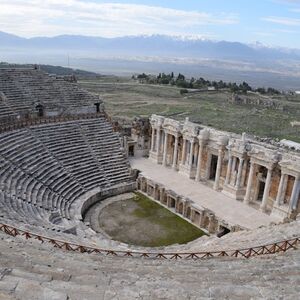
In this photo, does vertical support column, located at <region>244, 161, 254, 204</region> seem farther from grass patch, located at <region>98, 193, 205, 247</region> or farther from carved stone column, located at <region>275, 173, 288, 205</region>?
grass patch, located at <region>98, 193, 205, 247</region>

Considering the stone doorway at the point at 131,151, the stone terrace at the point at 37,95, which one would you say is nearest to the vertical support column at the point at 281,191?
the stone doorway at the point at 131,151

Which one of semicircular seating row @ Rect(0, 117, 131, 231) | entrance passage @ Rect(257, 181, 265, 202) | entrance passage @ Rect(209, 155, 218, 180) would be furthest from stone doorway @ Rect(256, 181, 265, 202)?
semicircular seating row @ Rect(0, 117, 131, 231)

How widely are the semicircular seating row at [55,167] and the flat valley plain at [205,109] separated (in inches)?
875

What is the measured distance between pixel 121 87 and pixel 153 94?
1514 cm

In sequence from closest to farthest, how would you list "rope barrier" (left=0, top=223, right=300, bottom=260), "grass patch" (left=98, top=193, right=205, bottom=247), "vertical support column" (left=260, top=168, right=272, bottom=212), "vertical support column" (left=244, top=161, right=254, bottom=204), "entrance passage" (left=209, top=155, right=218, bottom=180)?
"rope barrier" (left=0, top=223, right=300, bottom=260) < "grass patch" (left=98, top=193, right=205, bottom=247) < "vertical support column" (left=260, top=168, right=272, bottom=212) < "vertical support column" (left=244, top=161, right=254, bottom=204) < "entrance passage" (left=209, top=155, right=218, bottom=180)

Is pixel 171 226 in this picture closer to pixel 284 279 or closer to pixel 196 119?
pixel 284 279

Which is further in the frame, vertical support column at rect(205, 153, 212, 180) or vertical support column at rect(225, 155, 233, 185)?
vertical support column at rect(205, 153, 212, 180)

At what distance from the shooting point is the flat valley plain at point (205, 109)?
61.3m

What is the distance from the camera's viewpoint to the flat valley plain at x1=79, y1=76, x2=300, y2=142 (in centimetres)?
6128

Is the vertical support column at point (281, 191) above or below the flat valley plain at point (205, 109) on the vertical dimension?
above

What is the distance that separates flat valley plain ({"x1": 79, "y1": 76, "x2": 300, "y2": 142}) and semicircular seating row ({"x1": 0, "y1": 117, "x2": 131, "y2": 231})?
22234 mm

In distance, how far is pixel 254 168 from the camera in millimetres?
28812

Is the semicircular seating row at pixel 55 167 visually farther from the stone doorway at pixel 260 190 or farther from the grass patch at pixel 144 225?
the stone doorway at pixel 260 190

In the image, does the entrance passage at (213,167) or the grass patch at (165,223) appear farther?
the entrance passage at (213,167)
